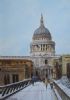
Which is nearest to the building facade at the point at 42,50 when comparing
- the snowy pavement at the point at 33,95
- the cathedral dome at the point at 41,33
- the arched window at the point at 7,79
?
the cathedral dome at the point at 41,33

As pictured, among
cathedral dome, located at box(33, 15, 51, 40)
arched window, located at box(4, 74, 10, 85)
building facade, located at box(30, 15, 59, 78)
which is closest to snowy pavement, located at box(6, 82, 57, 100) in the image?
arched window, located at box(4, 74, 10, 85)

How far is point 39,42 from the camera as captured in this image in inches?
4806

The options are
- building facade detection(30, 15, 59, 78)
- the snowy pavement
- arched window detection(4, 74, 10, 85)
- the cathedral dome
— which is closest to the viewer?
the snowy pavement

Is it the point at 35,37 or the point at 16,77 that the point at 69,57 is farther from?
the point at 35,37

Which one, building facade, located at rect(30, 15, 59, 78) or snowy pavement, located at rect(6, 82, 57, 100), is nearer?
snowy pavement, located at rect(6, 82, 57, 100)

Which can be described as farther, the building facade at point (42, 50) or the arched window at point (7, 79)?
the building facade at point (42, 50)

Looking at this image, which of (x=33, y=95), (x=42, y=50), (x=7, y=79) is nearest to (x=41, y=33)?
(x=42, y=50)

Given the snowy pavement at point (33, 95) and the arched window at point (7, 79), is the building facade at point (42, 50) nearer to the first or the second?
the arched window at point (7, 79)

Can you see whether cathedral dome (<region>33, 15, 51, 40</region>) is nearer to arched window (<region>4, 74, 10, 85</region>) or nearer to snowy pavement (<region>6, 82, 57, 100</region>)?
arched window (<region>4, 74, 10, 85</region>)

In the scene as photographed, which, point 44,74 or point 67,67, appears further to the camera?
point 44,74

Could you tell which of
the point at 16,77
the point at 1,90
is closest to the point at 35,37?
the point at 16,77

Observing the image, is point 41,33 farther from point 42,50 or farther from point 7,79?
point 7,79

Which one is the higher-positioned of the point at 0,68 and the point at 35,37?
the point at 35,37

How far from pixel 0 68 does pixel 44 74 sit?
160 feet
